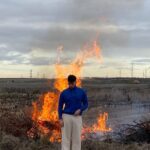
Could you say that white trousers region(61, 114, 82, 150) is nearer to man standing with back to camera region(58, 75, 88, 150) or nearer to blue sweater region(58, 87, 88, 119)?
man standing with back to camera region(58, 75, 88, 150)

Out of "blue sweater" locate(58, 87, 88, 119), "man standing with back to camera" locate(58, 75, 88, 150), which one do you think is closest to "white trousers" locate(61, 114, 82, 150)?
"man standing with back to camera" locate(58, 75, 88, 150)

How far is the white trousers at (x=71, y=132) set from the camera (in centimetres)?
1070

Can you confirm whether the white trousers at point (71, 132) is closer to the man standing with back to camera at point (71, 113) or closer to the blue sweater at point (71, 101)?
the man standing with back to camera at point (71, 113)

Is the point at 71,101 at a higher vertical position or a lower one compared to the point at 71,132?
higher

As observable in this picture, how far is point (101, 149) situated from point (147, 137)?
354 cm

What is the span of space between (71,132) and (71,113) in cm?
46

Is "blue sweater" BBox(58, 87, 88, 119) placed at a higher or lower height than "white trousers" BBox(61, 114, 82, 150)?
higher

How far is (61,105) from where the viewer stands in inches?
425

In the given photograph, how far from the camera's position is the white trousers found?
10695 millimetres

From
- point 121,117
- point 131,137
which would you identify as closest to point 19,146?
point 131,137

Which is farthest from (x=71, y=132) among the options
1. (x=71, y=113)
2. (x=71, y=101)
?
(x=71, y=101)

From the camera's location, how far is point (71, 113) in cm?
1070

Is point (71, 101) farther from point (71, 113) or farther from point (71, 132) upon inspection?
point (71, 132)

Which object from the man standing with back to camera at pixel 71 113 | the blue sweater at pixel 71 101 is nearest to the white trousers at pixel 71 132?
the man standing with back to camera at pixel 71 113
